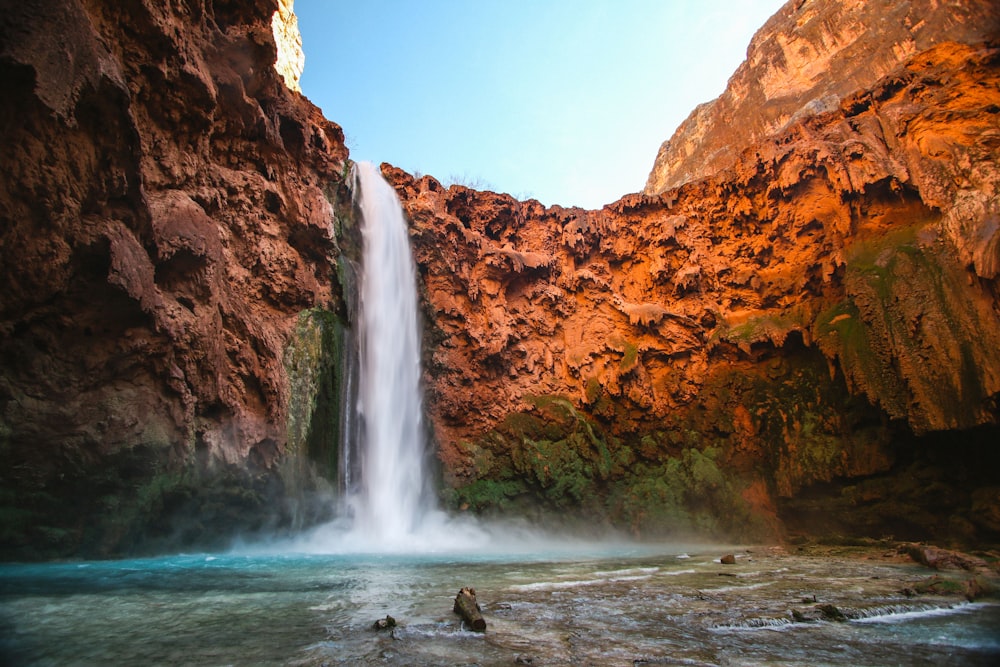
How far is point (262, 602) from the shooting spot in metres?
5.30

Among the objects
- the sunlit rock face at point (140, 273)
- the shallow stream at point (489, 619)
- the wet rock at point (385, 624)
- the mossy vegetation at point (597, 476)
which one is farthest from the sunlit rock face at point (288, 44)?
the wet rock at point (385, 624)

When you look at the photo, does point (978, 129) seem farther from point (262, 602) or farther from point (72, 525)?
point (72, 525)

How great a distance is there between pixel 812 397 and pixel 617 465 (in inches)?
263

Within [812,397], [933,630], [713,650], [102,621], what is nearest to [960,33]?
[812,397]

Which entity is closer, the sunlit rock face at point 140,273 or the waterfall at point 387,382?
the sunlit rock face at point 140,273

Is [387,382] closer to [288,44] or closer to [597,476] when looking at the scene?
[597,476]

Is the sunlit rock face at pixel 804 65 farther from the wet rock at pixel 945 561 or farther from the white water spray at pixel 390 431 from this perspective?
the wet rock at pixel 945 561

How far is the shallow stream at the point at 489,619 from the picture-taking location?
3.40 metres

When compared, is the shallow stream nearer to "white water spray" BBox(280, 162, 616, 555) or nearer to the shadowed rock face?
the shadowed rock face

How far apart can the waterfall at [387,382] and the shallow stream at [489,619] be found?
298 inches

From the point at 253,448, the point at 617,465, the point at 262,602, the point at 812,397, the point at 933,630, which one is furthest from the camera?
the point at 617,465

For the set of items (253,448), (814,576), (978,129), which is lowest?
(814,576)

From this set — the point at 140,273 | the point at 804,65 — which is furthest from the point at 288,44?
the point at 804,65

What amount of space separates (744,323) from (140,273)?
59.4 ft
